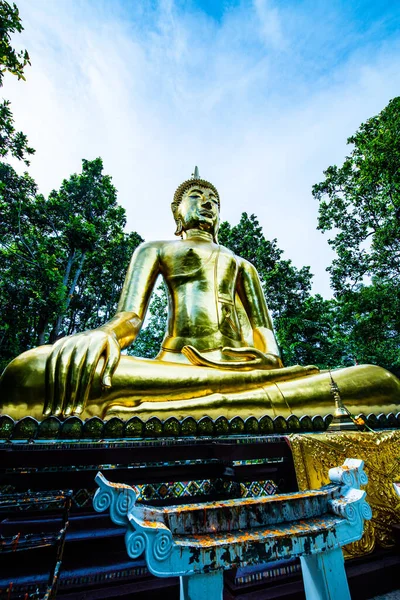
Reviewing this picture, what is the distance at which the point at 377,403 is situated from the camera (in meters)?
2.87

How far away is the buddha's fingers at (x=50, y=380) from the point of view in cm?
221

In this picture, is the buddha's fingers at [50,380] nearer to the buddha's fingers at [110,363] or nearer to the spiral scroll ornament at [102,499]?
the buddha's fingers at [110,363]

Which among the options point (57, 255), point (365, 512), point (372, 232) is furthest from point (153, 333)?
point (365, 512)

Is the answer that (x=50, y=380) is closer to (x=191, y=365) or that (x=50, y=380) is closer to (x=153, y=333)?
(x=191, y=365)

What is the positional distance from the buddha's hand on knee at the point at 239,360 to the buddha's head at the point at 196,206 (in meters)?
1.98

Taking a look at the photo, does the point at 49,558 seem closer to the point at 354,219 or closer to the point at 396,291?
the point at 396,291

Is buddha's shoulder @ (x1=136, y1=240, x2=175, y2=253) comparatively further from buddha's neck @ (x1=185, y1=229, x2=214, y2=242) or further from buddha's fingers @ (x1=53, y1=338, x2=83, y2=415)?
buddha's fingers @ (x1=53, y1=338, x2=83, y2=415)

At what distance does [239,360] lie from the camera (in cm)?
339

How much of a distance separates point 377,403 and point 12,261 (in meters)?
9.13

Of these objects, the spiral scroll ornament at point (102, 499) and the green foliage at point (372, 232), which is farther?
the green foliage at point (372, 232)

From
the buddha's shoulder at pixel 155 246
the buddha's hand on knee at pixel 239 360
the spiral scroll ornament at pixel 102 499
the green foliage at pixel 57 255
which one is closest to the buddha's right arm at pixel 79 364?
the buddha's hand on knee at pixel 239 360

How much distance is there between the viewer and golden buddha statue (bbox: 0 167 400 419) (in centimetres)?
231

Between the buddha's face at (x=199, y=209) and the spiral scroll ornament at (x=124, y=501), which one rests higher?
the buddha's face at (x=199, y=209)

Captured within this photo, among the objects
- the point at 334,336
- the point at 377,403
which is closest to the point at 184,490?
the point at 377,403
